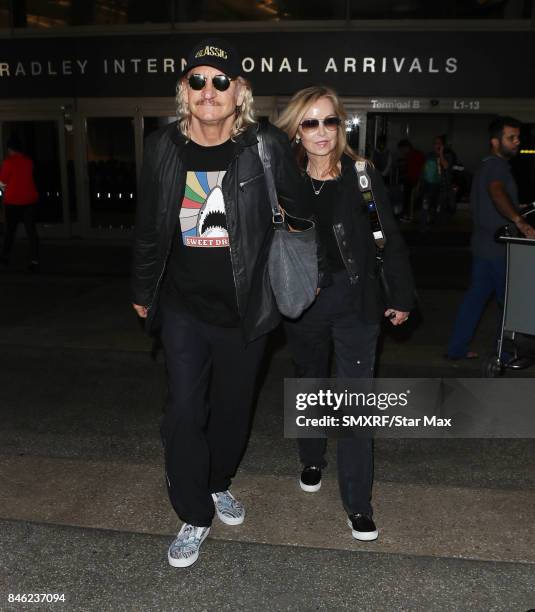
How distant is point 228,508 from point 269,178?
5.33ft

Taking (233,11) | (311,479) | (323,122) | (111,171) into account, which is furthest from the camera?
(111,171)

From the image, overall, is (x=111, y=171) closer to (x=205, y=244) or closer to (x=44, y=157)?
(x=44, y=157)

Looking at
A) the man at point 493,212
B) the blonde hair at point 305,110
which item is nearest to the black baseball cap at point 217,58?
the blonde hair at point 305,110

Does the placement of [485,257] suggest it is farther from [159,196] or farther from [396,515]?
[159,196]

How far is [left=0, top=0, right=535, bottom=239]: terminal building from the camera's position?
13.5 m

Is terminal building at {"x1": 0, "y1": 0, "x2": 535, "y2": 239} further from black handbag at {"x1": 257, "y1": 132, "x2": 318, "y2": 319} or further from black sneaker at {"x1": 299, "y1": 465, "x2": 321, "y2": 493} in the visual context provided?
black handbag at {"x1": 257, "y1": 132, "x2": 318, "y2": 319}

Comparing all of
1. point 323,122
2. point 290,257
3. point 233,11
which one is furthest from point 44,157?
point 290,257

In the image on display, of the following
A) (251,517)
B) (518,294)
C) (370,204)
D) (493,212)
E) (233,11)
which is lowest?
(251,517)

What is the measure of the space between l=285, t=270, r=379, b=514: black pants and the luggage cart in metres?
2.27

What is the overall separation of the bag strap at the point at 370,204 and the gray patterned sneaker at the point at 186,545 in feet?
4.95

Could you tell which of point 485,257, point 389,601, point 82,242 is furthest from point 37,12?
point 389,601

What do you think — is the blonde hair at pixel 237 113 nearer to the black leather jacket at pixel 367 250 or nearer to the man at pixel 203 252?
the man at pixel 203 252

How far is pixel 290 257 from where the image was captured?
287 cm

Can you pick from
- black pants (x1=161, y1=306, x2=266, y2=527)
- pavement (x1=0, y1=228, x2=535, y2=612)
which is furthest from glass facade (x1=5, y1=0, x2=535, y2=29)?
black pants (x1=161, y1=306, x2=266, y2=527)
